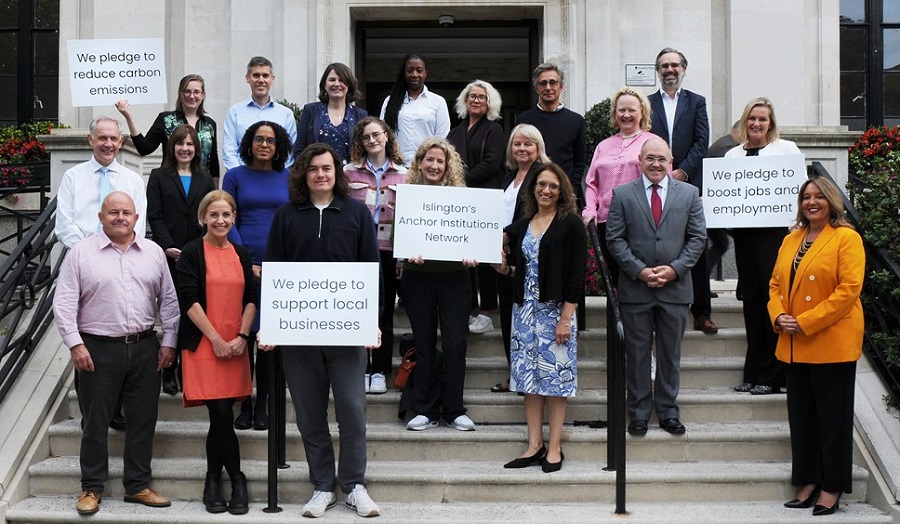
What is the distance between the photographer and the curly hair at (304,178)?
21.8ft

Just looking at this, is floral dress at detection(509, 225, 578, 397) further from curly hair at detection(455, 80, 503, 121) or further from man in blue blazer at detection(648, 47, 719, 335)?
man in blue blazer at detection(648, 47, 719, 335)

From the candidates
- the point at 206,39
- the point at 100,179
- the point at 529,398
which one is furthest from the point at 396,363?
the point at 206,39

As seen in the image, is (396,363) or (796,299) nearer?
(796,299)

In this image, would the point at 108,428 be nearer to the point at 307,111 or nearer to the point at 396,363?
the point at 396,363

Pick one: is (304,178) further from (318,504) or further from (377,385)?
(318,504)

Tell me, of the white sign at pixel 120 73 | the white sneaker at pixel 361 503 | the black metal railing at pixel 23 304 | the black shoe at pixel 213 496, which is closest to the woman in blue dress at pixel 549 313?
the white sneaker at pixel 361 503

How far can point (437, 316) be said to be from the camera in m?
7.34

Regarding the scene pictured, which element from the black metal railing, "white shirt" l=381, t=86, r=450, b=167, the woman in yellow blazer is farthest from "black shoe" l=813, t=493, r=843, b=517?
the black metal railing

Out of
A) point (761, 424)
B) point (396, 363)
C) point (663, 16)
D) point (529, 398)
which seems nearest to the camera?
point (529, 398)

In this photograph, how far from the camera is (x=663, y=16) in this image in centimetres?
1180

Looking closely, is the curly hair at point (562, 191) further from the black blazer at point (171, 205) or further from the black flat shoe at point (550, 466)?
the black blazer at point (171, 205)

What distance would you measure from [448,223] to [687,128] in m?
2.55

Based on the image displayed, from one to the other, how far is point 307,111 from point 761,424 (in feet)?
14.2

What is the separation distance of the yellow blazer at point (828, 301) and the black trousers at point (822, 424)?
11cm
